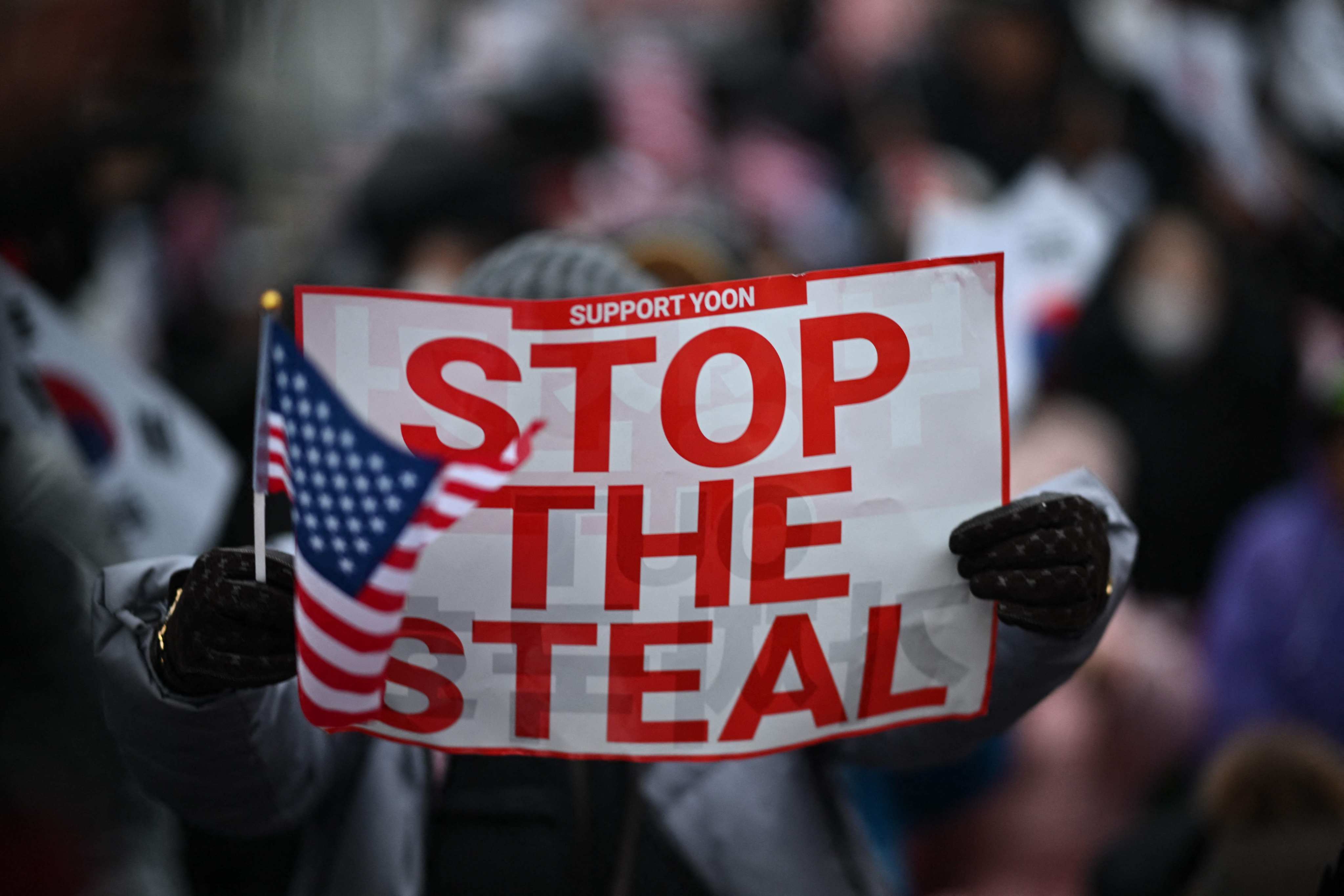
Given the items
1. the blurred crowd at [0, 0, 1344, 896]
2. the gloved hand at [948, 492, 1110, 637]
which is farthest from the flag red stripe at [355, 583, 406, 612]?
the gloved hand at [948, 492, 1110, 637]

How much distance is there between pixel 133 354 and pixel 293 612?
3329 mm

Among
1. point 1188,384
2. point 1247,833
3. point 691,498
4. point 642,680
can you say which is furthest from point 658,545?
point 1188,384

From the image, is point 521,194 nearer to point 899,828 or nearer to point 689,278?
point 689,278

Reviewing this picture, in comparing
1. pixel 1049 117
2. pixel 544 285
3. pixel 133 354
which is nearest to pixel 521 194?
pixel 133 354

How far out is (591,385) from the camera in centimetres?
164

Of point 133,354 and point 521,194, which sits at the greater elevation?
point 521,194

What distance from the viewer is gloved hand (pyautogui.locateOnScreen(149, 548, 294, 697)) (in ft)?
4.81

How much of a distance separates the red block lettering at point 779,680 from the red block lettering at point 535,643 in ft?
0.77

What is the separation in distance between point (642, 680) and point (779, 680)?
196mm

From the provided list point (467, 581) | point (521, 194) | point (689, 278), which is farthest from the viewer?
point (521, 194)

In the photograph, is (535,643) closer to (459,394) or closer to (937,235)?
(459,394)

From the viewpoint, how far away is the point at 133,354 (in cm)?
439

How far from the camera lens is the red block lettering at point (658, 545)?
164cm

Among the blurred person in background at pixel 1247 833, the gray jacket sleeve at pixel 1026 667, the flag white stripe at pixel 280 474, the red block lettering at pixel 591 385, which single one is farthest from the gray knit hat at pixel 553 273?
the blurred person in background at pixel 1247 833
